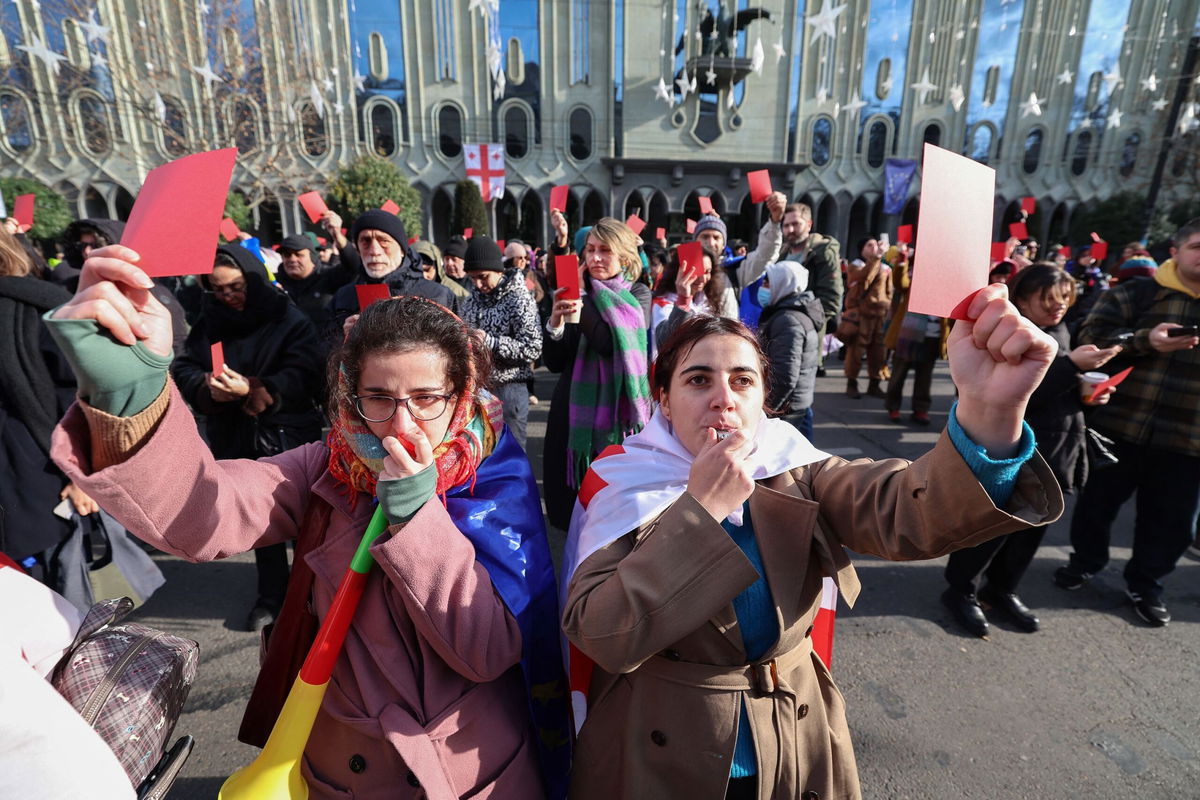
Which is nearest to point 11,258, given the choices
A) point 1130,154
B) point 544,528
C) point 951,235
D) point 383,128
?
point 544,528

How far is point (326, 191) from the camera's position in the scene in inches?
816

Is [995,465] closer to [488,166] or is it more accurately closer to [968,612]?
[968,612]

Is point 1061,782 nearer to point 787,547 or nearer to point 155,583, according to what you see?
point 787,547

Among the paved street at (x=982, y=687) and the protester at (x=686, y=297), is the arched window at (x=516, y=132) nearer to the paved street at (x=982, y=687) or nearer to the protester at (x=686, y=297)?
the protester at (x=686, y=297)

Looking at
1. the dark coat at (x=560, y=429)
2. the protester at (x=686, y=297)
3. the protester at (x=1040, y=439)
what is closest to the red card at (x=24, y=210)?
the dark coat at (x=560, y=429)

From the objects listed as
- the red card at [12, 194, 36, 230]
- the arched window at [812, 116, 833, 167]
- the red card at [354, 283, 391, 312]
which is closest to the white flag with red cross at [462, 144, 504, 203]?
the red card at [12, 194, 36, 230]

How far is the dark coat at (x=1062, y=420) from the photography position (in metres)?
2.79

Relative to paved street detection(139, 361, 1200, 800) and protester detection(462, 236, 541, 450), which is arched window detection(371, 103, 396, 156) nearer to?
protester detection(462, 236, 541, 450)

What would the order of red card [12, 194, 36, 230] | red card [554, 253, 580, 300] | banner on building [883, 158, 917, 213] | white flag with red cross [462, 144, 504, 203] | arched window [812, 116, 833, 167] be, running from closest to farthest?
red card [554, 253, 580, 300] → red card [12, 194, 36, 230] → white flag with red cross [462, 144, 504, 203] → banner on building [883, 158, 917, 213] → arched window [812, 116, 833, 167]

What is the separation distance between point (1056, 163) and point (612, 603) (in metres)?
34.0

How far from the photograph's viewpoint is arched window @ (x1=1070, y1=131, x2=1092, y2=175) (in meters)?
25.4

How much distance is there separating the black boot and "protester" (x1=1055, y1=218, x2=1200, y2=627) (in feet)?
3.00

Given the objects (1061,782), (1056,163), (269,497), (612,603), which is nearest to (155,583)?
(269,497)

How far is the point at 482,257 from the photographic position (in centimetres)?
442
